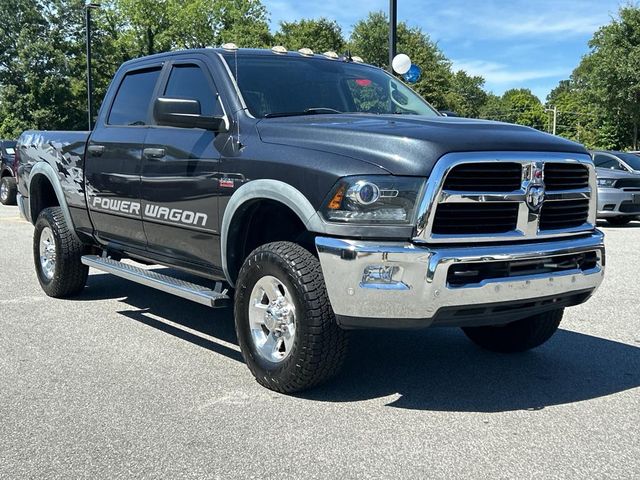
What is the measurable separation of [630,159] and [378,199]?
13617 mm

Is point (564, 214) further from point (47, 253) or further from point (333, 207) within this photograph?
point (47, 253)

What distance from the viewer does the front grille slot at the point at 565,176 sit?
4.00 m

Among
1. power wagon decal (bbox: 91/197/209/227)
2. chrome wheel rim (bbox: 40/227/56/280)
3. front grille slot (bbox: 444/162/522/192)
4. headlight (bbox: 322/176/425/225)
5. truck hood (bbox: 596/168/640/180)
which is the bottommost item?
chrome wheel rim (bbox: 40/227/56/280)

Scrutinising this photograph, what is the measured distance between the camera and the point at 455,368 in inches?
186

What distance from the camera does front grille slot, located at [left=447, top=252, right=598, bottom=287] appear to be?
359 centimetres

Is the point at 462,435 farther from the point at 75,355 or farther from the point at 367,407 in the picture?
the point at 75,355

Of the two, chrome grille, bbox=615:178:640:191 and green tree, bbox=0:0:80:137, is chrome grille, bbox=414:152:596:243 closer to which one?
chrome grille, bbox=615:178:640:191

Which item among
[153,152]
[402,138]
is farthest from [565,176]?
[153,152]

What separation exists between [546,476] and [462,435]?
53 centimetres

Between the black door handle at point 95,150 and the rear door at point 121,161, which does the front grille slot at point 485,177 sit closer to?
the rear door at point 121,161

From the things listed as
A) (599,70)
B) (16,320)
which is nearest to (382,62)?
(599,70)

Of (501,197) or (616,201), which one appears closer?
(501,197)

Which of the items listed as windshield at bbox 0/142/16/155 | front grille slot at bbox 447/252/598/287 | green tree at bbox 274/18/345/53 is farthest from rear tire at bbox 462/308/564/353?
Answer: green tree at bbox 274/18/345/53

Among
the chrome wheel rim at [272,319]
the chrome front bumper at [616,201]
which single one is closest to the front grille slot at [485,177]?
the chrome wheel rim at [272,319]
